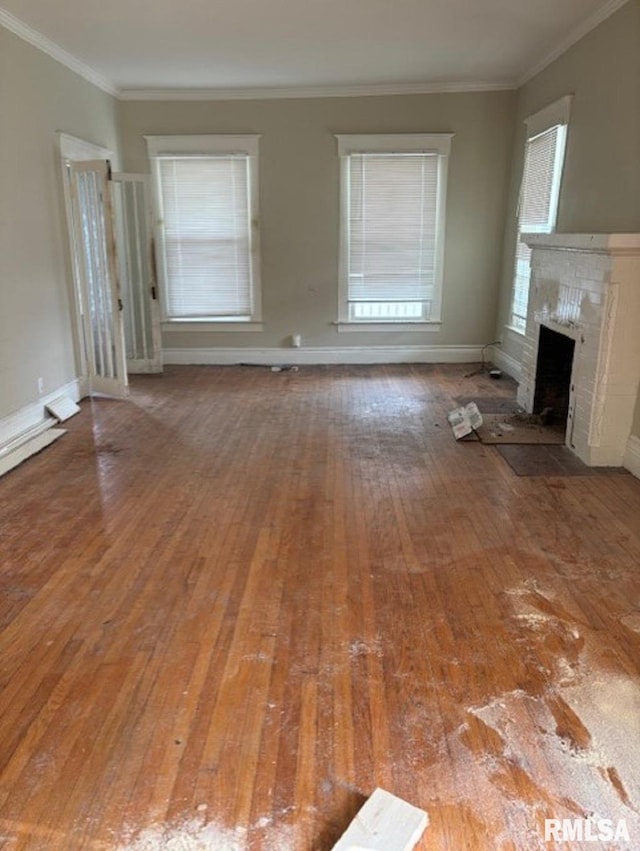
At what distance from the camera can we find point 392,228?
6.87 m

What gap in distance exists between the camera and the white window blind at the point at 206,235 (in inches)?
268

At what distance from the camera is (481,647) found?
2.24 m

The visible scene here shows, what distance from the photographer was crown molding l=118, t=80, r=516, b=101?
21.1 ft

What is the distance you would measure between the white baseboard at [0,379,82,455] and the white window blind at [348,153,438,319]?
3484 millimetres

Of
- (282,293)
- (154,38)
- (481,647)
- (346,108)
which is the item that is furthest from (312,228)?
(481,647)

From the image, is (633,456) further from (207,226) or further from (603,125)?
(207,226)

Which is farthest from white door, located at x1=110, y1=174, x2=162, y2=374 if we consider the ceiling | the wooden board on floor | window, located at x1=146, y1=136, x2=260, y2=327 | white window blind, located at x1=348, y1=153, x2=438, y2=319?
the wooden board on floor

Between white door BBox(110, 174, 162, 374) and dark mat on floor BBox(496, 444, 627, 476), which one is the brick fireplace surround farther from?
white door BBox(110, 174, 162, 374)

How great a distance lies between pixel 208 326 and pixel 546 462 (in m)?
4.40

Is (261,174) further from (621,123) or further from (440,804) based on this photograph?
(440,804)

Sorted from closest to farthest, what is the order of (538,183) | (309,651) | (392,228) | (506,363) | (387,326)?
1. (309,651)
2. (538,183)
3. (506,363)
4. (392,228)
5. (387,326)

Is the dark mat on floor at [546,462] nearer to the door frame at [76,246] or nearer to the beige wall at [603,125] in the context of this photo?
the beige wall at [603,125]

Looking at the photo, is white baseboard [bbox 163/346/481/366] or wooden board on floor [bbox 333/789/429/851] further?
white baseboard [bbox 163/346/481/366]

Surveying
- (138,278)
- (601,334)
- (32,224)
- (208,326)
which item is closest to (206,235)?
(138,278)
